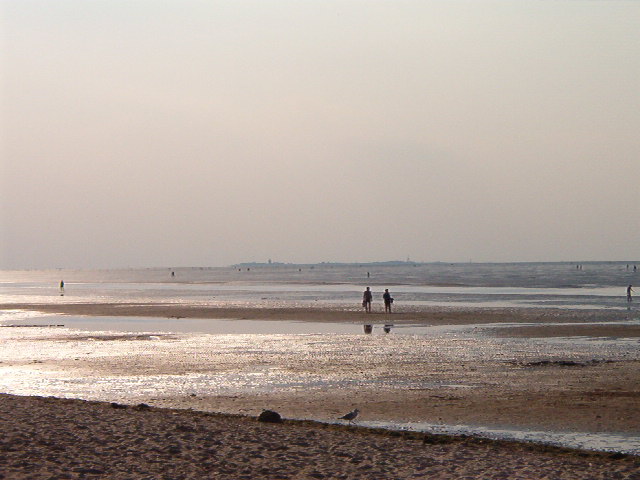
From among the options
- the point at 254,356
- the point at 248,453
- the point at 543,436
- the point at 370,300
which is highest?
the point at 370,300

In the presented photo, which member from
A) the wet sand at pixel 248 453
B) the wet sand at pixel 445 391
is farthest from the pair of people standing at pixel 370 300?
the wet sand at pixel 248 453

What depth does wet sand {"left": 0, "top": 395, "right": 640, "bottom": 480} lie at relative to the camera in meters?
11.6

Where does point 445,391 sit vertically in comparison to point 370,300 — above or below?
below

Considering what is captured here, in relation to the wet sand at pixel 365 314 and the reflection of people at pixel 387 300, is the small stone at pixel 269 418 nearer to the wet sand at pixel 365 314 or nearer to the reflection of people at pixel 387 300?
the wet sand at pixel 365 314

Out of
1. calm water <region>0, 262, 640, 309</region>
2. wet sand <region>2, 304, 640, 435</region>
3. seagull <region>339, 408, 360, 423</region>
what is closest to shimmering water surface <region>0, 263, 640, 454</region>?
wet sand <region>2, 304, 640, 435</region>

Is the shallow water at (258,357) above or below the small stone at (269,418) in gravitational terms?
below

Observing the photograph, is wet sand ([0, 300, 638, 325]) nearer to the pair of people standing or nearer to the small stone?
the pair of people standing

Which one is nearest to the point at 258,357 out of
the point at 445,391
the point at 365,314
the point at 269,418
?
the point at 445,391

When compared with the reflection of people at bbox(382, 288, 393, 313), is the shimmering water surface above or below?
below

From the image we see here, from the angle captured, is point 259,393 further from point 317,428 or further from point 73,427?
point 73,427

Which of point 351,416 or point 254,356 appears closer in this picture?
point 351,416

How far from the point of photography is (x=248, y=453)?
12688 mm

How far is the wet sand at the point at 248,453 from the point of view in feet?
37.9

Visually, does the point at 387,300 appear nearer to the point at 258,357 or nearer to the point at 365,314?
the point at 365,314
